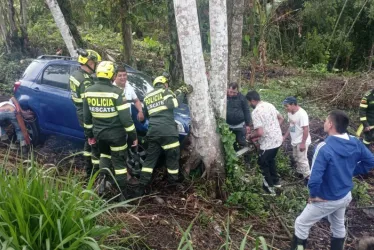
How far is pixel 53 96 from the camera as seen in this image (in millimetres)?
7230

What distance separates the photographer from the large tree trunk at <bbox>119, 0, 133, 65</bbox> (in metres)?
11.4

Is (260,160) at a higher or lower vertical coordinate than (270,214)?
higher

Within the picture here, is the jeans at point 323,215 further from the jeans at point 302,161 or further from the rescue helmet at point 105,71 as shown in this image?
the rescue helmet at point 105,71

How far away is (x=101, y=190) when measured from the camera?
5.64m

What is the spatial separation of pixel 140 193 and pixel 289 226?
2.15 metres

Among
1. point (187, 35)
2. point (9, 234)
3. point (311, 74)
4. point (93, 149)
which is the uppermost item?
point (187, 35)

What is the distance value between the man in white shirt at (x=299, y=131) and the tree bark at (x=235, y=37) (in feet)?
6.71

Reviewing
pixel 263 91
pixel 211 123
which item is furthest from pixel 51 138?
pixel 263 91

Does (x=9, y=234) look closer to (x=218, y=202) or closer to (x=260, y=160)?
(x=218, y=202)

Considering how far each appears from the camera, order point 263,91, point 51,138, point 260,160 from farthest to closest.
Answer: point 263,91 → point 51,138 → point 260,160

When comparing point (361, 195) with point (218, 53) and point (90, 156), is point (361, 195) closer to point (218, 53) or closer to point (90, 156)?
point (218, 53)

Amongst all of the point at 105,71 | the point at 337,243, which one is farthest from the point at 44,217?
the point at 337,243

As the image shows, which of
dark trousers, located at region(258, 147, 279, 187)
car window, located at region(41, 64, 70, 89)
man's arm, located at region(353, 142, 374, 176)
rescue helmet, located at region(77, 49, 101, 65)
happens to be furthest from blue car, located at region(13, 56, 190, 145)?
man's arm, located at region(353, 142, 374, 176)

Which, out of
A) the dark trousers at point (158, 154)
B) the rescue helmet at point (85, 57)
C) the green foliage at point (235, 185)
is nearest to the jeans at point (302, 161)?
the green foliage at point (235, 185)
